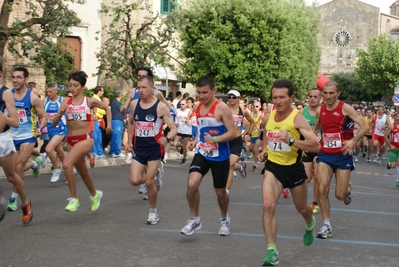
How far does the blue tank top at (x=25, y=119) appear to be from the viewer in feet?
31.3

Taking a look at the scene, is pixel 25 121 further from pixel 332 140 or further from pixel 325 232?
pixel 325 232

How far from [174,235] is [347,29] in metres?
87.6

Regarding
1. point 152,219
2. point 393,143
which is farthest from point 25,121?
point 393,143

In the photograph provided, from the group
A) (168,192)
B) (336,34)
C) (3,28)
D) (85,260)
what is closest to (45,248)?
(85,260)

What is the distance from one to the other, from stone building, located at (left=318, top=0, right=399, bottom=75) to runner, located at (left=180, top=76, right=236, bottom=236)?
8508cm

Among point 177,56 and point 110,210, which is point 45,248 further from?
point 177,56

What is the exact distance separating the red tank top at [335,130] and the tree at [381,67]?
195 ft

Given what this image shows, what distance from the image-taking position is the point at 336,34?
92.2 meters

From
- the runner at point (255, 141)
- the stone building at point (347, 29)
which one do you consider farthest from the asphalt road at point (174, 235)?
the stone building at point (347, 29)

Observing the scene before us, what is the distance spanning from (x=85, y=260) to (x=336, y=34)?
293 feet

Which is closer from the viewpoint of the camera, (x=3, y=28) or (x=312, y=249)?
(x=312, y=249)

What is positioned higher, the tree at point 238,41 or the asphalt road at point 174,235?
the tree at point 238,41

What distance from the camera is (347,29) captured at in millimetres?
91500

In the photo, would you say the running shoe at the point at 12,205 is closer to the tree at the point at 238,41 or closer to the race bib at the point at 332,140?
the race bib at the point at 332,140
